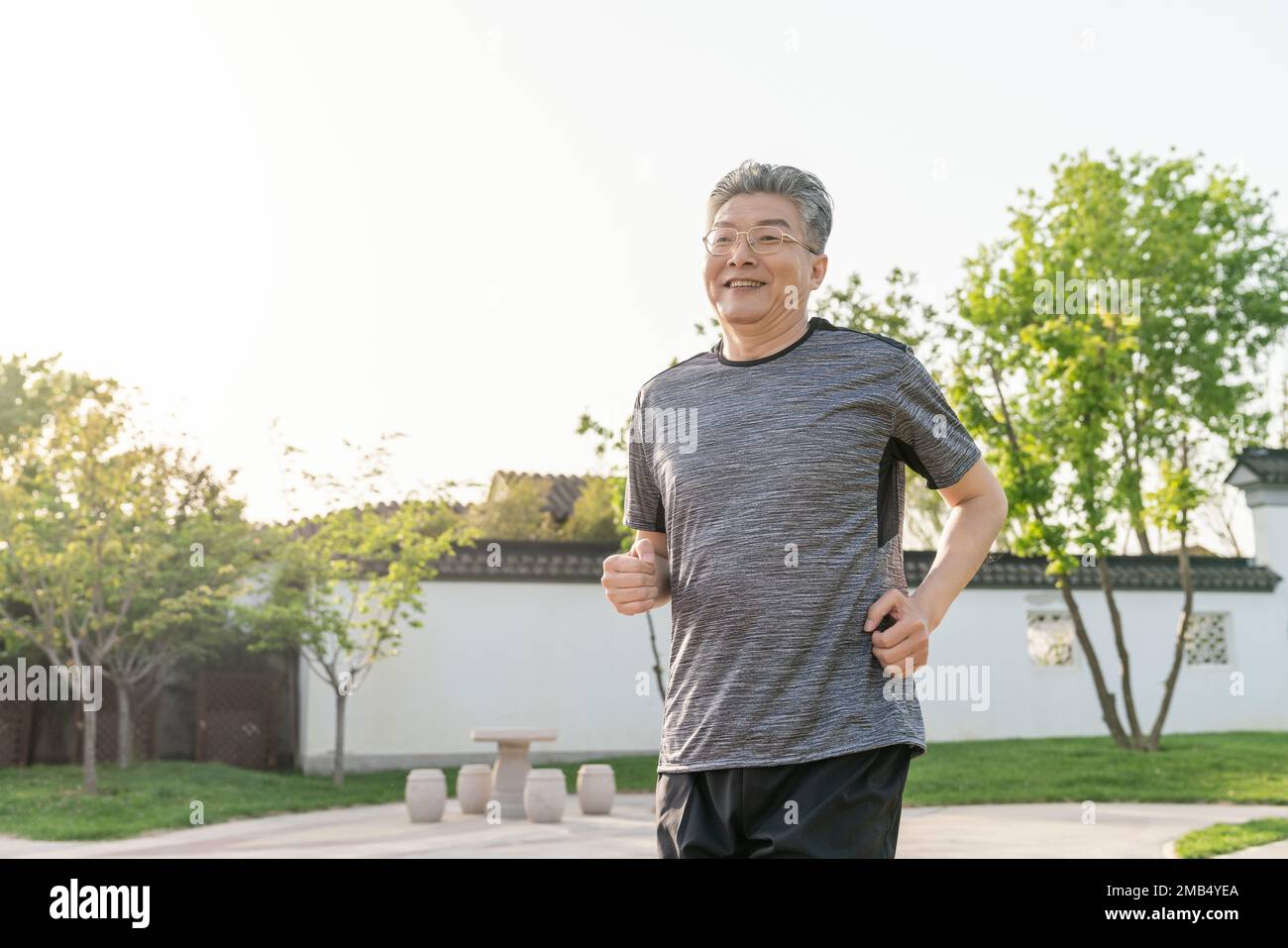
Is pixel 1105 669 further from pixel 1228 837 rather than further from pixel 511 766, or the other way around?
pixel 1228 837

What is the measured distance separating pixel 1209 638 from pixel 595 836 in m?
13.4

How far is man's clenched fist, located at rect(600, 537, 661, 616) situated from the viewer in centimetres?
206

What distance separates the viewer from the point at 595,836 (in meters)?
9.10

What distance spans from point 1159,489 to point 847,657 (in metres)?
11.3

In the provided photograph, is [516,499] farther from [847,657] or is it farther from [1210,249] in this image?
[847,657]

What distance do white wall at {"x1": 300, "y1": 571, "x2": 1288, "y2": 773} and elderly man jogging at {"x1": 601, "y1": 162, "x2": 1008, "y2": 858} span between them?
1460 centimetres

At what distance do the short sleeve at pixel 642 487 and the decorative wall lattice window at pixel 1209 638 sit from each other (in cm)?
1859

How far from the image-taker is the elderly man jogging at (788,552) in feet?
6.08

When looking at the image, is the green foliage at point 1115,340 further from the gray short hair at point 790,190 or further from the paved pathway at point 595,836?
the gray short hair at point 790,190

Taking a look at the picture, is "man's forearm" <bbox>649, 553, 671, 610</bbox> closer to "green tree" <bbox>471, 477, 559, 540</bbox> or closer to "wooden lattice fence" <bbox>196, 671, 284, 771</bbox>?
"wooden lattice fence" <bbox>196, 671, 284, 771</bbox>

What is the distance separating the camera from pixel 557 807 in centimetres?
1030

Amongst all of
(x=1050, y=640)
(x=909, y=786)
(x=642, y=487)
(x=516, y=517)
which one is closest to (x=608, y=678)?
(x=516, y=517)

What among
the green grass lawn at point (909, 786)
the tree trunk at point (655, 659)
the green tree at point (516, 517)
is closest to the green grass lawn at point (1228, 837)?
the green grass lawn at point (909, 786)

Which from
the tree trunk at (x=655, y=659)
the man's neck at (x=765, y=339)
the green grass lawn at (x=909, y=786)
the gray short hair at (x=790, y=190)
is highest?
the gray short hair at (x=790, y=190)
